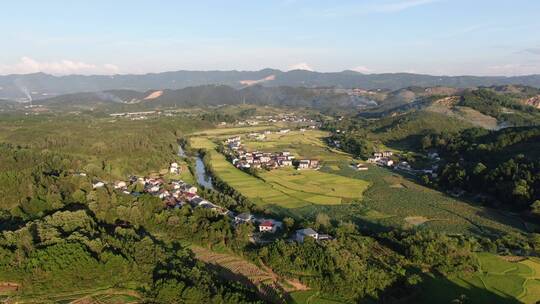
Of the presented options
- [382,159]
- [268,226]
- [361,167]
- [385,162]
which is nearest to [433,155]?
[382,159]

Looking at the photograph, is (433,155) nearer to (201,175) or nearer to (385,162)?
(385,162)

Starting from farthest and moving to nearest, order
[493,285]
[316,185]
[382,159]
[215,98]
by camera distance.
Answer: [215,98] → [382,159] → [316,185] → [493,285]

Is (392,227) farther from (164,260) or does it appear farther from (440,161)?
(440,161)

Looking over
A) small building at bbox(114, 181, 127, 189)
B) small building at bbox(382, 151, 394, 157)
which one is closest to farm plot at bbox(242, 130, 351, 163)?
small building at bbox(382, 151, 394, 157)

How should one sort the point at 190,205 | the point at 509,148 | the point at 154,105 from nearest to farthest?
the point at 190,205
the point at 509,148
the point at 154,105

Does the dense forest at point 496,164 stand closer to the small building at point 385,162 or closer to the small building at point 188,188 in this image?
the small building at point 385,162

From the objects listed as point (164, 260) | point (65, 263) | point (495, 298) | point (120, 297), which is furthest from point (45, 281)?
point (495, 298)

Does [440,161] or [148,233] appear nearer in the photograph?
[148,233]
